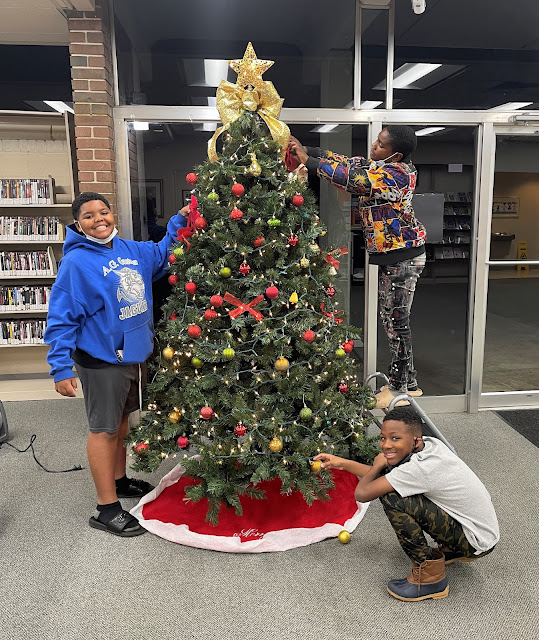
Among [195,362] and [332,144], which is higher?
[332,144]

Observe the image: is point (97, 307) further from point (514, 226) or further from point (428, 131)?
point (514, 226)

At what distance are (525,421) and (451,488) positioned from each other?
7.85 ft

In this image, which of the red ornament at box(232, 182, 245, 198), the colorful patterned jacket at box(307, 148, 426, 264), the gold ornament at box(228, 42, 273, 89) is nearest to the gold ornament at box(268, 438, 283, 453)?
the red ornament at box(232, 182, 245, 198)

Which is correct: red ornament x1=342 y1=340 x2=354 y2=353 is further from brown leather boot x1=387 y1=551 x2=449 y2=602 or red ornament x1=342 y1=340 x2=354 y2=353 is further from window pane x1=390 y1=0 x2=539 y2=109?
window pane x1=390 y1=0 x2=539 y2=109

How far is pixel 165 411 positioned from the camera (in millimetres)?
2719

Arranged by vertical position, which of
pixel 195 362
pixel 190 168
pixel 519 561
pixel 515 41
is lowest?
pixel 519 561

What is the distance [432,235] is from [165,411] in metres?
2.48

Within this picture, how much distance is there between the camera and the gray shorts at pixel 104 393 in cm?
254

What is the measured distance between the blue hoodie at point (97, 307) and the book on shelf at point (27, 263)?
2.04 metres

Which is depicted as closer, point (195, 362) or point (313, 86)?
point (195, 362)

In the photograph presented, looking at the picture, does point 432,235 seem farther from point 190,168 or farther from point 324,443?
point 324,443

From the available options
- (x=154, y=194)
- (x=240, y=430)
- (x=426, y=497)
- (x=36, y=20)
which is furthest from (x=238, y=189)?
(x=36, y=20)

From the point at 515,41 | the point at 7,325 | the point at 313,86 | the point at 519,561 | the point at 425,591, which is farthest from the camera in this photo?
the point at 7,325

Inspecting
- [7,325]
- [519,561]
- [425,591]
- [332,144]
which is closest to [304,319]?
[425,591]
